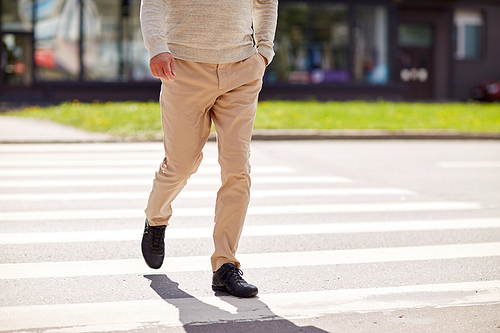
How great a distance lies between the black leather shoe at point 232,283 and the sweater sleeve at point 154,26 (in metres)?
1.20

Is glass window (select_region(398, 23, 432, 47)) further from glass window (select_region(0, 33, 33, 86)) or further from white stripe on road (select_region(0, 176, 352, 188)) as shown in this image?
white stripe on road (select_region(0, 176, 352, 188))

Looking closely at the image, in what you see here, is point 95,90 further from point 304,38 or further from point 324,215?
point 324,215

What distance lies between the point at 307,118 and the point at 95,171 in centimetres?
768

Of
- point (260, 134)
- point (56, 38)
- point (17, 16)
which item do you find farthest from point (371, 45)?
point (260, 134)

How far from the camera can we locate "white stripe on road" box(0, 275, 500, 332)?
3.33 meters

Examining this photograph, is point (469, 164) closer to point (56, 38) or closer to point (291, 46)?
point (291, 46)

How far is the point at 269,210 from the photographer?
6.41 meters

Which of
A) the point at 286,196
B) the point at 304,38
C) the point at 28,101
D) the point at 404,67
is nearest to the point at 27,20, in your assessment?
the point at 28,101

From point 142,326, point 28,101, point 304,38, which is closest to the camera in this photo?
point 142,326

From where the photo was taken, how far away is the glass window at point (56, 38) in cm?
2191

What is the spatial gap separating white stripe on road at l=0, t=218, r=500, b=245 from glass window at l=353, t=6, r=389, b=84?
19.6 metres

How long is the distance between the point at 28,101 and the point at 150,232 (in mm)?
18345

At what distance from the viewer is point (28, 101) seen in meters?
21.3

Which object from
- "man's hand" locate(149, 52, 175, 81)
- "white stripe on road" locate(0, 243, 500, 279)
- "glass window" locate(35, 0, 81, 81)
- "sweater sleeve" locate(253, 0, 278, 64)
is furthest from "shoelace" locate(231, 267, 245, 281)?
"glass window" locate(35, 0, 81, 81)
